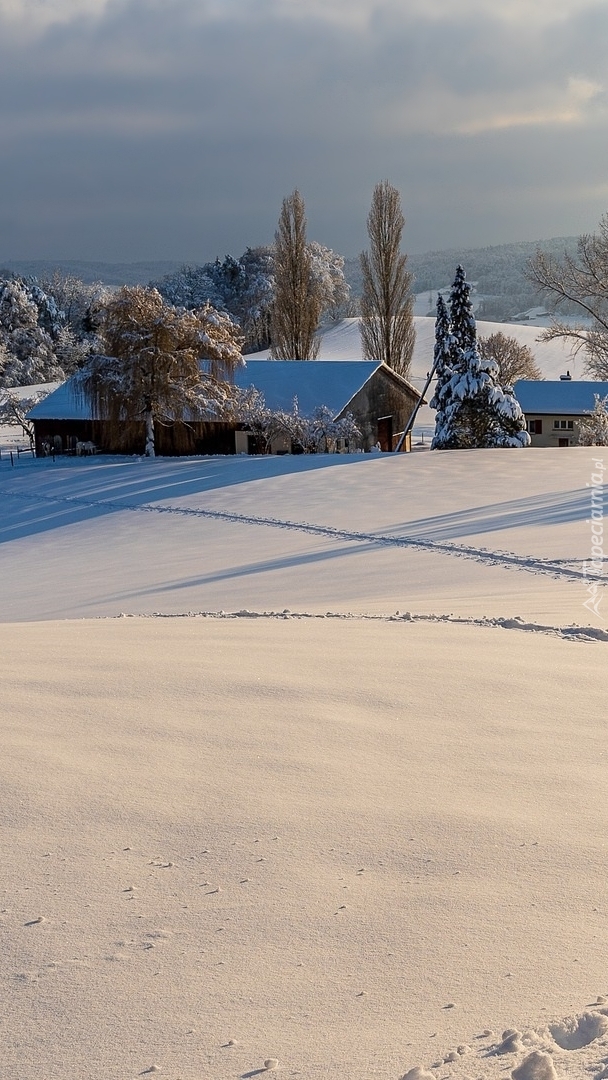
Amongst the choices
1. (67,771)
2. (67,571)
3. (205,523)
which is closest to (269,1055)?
(67,771)

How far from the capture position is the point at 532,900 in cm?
383

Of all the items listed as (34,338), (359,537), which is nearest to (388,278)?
(359,537)

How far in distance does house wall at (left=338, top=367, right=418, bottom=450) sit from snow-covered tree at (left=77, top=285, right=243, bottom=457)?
6413mm

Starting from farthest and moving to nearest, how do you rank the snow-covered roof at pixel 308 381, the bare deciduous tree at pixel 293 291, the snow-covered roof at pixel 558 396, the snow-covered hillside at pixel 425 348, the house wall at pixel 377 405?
1. the snow-covered hillside at pixel 425 348
2. the snow-covered roof at pixel 558 396
3. the bare deciduous tree at pixel 293 291
4. the house wall at pixel 377 405
5. the snow-covered roof at pixel 308 381

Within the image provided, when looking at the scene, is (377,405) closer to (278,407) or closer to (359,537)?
(278,407)

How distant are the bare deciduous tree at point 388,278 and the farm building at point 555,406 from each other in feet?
33.0

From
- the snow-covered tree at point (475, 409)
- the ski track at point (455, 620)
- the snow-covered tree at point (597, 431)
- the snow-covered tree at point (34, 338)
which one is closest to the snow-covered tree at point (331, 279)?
the snow-covered tree at point (34, 338)

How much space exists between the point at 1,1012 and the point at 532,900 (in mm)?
2023

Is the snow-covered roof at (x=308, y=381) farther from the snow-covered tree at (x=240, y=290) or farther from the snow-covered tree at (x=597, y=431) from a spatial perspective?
the snow-covered tree at (x=240, y=290)

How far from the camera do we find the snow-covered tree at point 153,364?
3831 cm

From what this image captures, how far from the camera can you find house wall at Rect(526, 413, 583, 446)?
60500 mm

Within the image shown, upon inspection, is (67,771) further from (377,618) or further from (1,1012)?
(377,618)

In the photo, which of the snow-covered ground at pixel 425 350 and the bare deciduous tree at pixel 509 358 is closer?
the bare deciduous tree at pixel 509 358

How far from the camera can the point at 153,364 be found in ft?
125
